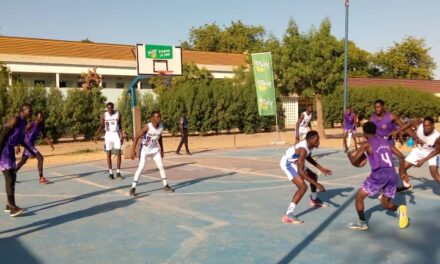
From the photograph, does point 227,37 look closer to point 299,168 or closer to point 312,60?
point 312,60

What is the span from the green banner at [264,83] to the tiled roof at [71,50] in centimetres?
2019

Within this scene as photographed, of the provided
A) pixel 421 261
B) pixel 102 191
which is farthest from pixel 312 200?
pixel 102 191

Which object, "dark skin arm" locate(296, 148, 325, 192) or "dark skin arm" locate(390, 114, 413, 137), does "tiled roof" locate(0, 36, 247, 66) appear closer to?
"dark skin arm" locate(390, 114, 413, 137)

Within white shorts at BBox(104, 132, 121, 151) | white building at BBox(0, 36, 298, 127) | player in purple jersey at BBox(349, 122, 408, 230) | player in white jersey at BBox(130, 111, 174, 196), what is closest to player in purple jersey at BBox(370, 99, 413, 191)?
player in purple jersey at BBox(349, 122, 408, 230)

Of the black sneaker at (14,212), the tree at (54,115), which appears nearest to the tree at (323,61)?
the tree at (54,115)

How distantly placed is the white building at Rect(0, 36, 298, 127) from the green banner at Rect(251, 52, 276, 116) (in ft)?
50.3

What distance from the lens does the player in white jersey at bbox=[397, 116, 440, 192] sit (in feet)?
28.4

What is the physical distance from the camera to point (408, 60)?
68625 mm

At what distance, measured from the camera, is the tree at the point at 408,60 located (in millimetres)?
66562

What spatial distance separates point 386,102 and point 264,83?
2409 cm

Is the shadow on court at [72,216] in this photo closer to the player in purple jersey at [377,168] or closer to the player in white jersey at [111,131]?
the player in white jersey at [111,131]

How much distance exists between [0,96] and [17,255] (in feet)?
71.1

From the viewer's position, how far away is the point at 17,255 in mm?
5934

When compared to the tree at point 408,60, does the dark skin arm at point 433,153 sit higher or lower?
lower
